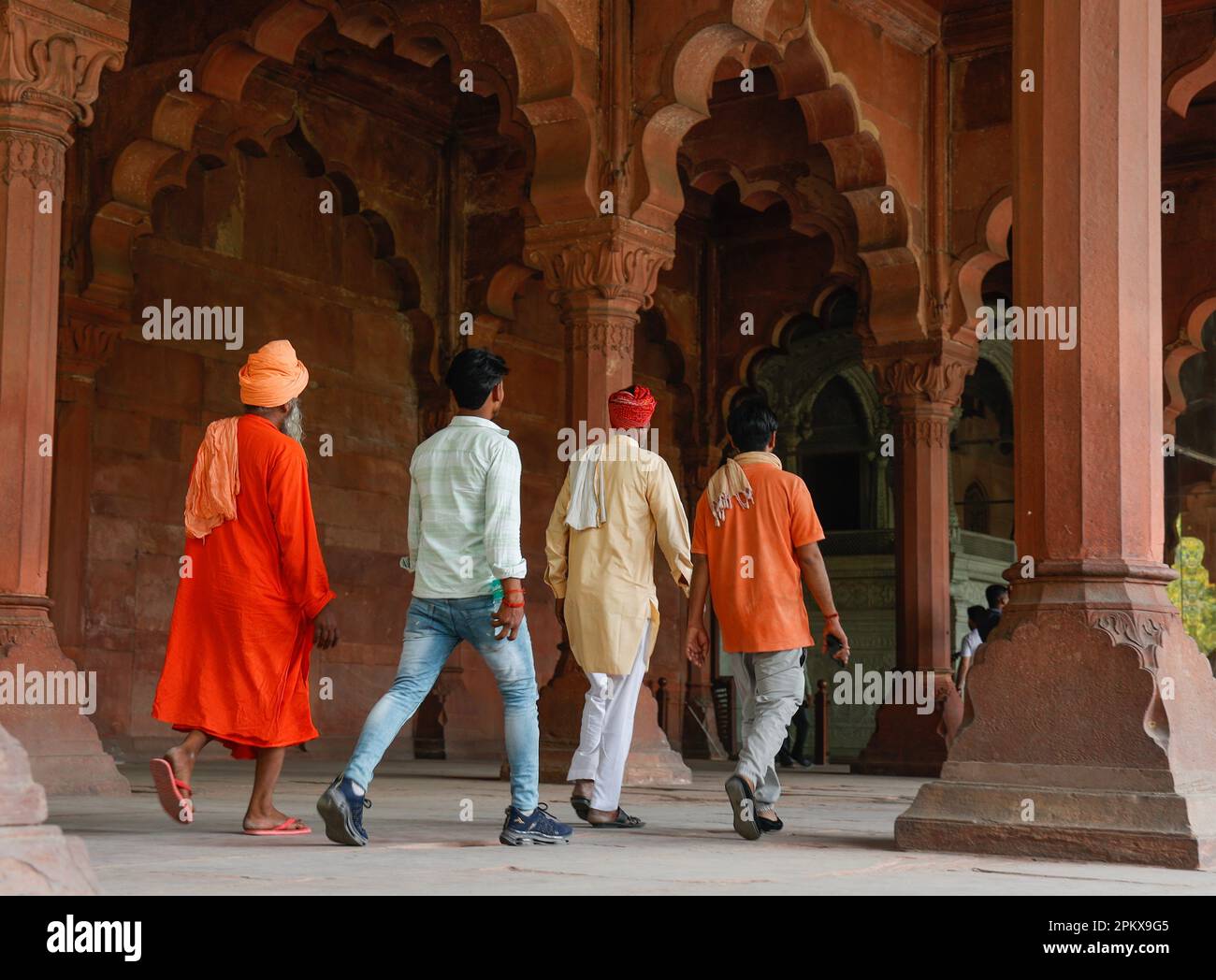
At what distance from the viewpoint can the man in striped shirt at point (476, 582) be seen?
5.47 m

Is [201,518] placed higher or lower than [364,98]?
lower

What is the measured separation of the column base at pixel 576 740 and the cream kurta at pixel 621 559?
3.29 m

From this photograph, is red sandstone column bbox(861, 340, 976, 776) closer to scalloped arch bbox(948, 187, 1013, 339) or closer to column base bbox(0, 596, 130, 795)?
scalloped arch bbox(948, 187, 1013, 339)

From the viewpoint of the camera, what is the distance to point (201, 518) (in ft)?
18.7

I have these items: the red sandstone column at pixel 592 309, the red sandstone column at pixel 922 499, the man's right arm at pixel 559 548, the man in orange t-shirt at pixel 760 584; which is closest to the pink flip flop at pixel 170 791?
the man's right arm at pixel 559 548

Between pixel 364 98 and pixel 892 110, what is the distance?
4946 mm

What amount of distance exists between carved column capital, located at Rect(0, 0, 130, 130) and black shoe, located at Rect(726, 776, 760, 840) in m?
4.76

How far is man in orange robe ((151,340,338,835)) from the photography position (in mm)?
5574

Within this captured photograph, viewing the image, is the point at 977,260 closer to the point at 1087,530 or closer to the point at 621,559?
the point at 621,559

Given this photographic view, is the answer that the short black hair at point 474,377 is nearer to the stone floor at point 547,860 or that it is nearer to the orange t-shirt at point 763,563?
the orange t-shirt at point 763,563
